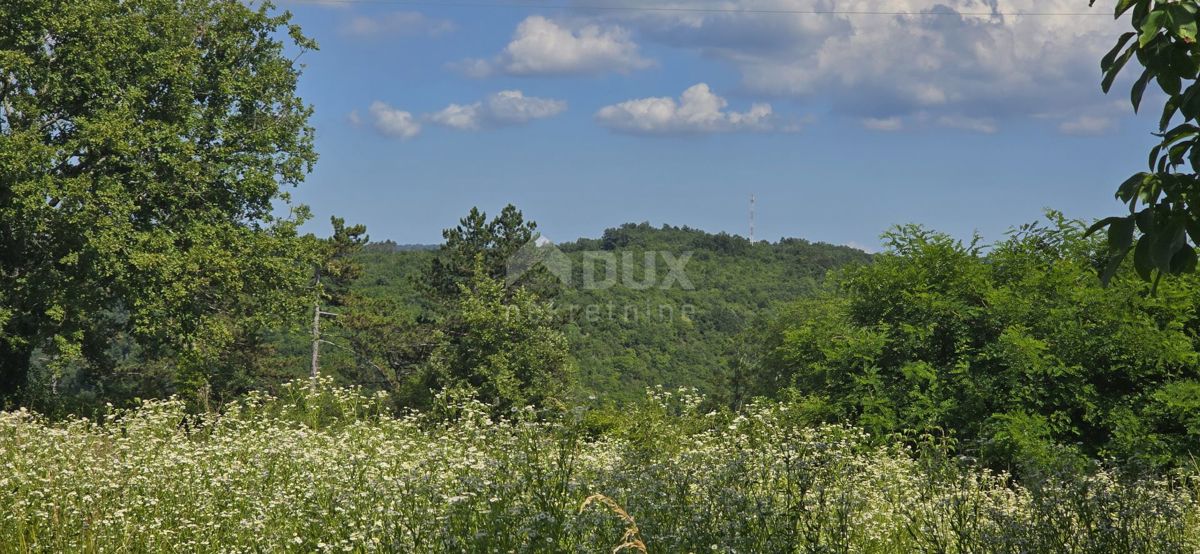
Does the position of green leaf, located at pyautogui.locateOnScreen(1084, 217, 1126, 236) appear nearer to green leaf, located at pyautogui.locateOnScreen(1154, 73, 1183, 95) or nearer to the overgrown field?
green leaf, located at pyautogui.locateOnScreen(1154, 73, 1183, 95)

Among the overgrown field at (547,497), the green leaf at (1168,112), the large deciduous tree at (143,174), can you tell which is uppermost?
the large deciduous tree at (143,174)

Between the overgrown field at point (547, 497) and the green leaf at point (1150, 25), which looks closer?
the green leaf at point (1150, 25)

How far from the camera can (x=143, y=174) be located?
19125 mm

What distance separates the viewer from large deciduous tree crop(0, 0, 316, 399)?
17.9m

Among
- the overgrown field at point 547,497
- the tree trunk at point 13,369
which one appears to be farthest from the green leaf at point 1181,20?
the tree trunk at point 13,369

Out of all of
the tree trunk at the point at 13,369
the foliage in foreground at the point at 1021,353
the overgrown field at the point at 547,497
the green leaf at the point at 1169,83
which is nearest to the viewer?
the green leaf at the point at 1169,83

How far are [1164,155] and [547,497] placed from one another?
3281 mm

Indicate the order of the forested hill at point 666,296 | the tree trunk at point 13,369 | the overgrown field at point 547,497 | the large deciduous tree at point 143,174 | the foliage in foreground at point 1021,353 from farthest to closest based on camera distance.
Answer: the forested hill at point 666,296
the tree trunk at point 13,369
the large deciduous tree at point 143,174
the foliage in foreground at point 1021,353
the overgrown field at point 547,497

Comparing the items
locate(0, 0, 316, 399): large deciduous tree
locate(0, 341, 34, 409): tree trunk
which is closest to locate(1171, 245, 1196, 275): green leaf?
locate(0, 0, 316, 399): large deciduous tree

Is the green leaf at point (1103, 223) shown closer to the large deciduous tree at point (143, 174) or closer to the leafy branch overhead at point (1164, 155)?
the leafy branch overhead at point (1164, 155)

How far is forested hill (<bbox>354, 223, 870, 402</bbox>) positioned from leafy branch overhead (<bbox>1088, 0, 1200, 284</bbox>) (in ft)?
136

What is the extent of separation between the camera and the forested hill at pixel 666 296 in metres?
60.6

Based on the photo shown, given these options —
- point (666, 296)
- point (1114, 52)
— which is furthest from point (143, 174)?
point (666, 296)

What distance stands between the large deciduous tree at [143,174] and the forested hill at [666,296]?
23383 millimetres
